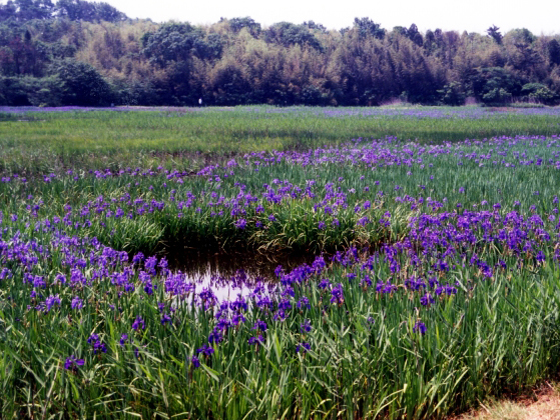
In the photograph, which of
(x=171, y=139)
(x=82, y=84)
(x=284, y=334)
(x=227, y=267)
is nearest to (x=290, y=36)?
(x=82, y=84)

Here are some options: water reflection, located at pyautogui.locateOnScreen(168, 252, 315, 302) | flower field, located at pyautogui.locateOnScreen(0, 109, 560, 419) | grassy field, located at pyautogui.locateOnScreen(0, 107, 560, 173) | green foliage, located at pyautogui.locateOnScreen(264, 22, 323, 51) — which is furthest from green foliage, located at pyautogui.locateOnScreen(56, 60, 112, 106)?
flower field, located at pyautogui.locateOnScreen(0, 109, 560, 419)

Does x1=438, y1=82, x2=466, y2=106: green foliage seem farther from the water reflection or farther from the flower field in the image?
the flower field

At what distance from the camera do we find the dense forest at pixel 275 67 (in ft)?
157

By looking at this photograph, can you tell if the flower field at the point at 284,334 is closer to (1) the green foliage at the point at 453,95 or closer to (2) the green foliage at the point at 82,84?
(2) the green foliage at the point at 82,84

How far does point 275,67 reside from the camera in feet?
174

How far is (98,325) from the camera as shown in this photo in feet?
11.4

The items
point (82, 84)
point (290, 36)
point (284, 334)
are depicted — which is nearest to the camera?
point (284, 334)

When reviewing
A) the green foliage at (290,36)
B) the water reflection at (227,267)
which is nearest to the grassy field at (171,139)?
the water reflection at (227,267)

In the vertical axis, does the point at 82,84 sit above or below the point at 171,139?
above

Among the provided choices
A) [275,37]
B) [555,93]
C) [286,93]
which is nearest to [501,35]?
[555,93]

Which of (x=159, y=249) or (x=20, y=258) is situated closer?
(x=20, y=258)

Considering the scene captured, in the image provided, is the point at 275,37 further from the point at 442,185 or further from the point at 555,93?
the point at 442,185

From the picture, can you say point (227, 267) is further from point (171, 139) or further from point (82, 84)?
point (82, 84)

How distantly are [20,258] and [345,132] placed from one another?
1375cm
